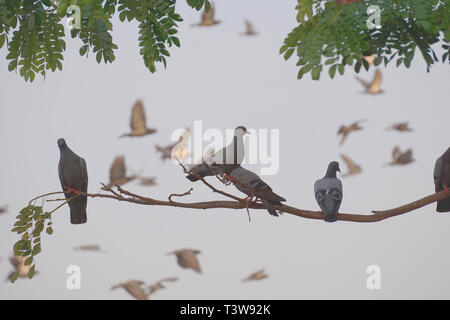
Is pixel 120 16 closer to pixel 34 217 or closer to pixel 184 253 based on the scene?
pixel 34 217

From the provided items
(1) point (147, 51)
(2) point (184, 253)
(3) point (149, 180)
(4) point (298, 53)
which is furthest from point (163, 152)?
(4) point (298, 53)

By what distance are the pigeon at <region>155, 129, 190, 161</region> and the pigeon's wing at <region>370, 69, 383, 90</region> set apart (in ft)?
6.21

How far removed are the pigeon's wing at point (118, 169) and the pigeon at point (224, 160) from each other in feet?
4.79

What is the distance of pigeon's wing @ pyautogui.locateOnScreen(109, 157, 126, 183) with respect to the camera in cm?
558

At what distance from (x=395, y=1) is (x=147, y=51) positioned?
5.05 ft

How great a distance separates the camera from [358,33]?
127 inches

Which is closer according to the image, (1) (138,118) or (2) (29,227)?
(2) (29,227)

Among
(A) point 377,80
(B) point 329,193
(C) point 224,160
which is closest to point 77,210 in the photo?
(C) point 224,160

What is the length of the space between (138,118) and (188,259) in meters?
1.36

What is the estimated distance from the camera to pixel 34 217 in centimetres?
403

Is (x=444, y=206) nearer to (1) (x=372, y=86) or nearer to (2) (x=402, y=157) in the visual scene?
(2) (x=402, y=157)

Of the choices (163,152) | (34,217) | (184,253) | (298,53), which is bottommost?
(184,253)

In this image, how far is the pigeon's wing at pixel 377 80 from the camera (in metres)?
6.08

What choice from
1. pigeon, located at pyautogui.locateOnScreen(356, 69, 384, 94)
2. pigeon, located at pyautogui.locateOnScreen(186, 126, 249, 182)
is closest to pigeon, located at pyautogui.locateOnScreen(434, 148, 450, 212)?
pigeon, located at pyautogui.locateOnScreen(356, 69, 384, 94)
